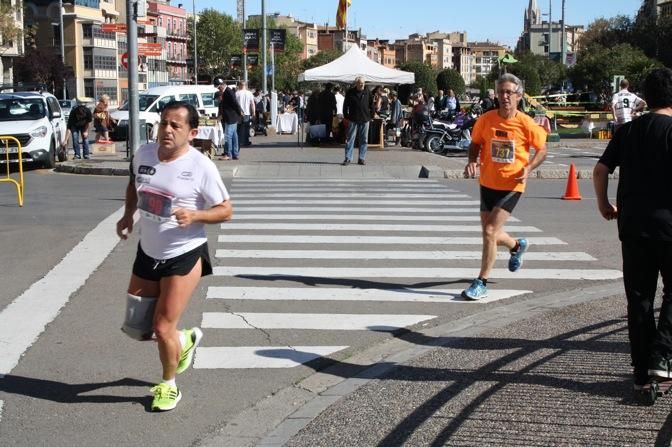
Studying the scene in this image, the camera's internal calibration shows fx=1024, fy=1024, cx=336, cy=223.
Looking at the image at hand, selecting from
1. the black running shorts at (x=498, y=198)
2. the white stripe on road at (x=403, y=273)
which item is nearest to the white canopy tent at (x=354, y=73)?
the white stripe on road at (x=403, y=273)

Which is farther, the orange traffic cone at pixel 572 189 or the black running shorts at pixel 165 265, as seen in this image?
the orange traffic cone at pixel 572 189

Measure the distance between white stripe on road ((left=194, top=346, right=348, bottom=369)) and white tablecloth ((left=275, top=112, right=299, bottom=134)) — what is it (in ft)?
96.2

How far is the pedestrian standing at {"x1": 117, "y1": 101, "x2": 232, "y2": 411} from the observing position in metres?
5.62

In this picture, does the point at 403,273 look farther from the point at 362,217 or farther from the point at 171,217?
the point at 171,217

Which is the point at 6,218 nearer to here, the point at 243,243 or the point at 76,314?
the point at 243,243

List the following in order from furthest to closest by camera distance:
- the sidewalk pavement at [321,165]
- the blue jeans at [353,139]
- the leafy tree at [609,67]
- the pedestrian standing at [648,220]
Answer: the leafy tree at [609,67] < the blue jeans at [353,139] < the sidewalk pavement at [321,165] < the pedestrian standing at [648,220]

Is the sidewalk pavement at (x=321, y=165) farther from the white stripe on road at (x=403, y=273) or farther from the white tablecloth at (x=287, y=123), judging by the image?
the white stripe on road at (x=403, y=273)

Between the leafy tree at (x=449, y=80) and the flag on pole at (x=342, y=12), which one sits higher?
the flag on pole at (x=342, y=12)

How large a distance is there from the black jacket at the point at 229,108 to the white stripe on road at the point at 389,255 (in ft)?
39.5

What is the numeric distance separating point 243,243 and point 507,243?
3.76 metres

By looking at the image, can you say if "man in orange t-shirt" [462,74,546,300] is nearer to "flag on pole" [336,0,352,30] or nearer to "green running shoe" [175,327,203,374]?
"green running shoe" [175,327,203,374]

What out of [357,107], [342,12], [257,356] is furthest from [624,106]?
[342,12]

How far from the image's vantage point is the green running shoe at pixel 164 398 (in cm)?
578

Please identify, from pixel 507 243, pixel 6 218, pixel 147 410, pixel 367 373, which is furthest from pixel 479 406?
pixel 6 218
